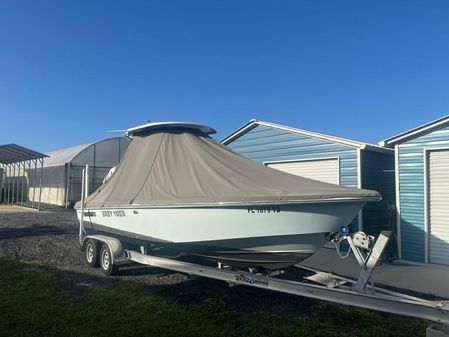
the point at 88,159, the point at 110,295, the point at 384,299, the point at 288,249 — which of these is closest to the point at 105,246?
the point at 110,295

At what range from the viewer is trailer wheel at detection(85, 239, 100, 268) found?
9.03 metres

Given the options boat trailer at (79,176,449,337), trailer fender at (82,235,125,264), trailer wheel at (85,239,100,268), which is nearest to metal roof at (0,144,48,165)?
trailer wheel at (85,239,100,268)

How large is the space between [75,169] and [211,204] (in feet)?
78.8

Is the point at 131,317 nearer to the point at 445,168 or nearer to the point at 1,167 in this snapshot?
the point at 445,168

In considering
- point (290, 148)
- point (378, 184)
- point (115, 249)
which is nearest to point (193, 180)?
point (115, 249)

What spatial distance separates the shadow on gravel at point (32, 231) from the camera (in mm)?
13719

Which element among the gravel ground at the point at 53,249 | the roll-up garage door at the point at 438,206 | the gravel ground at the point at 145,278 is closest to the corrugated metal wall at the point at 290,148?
the roll-up garage door at the point at 438,206

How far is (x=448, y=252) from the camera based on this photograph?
391 inches

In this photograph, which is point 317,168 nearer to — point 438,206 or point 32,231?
point 438,206

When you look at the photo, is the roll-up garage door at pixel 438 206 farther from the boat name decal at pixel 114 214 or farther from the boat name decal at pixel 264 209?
the boat name decal at pixel 114 214

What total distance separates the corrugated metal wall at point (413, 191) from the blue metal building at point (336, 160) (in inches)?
16.4

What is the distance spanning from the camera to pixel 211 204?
20.7ft

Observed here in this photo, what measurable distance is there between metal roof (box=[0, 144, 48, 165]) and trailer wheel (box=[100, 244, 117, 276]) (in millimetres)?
18031

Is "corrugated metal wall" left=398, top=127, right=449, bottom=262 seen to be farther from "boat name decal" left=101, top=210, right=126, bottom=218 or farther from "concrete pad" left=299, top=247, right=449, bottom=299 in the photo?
"boat name decal" left=101, top=210, right=126, bottom=218
